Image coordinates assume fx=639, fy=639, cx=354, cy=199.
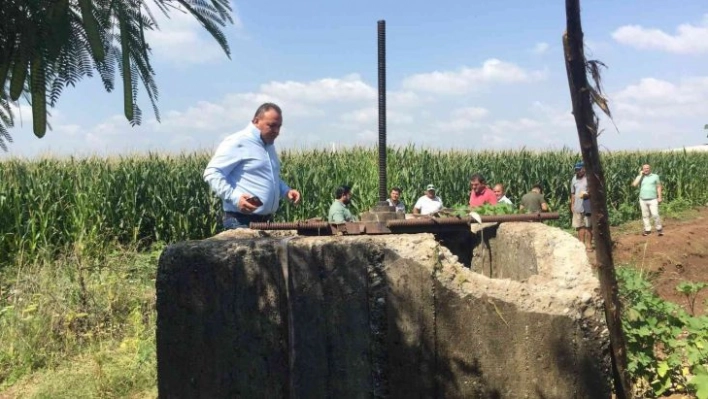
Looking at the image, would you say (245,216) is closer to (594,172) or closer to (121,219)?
(594,172)

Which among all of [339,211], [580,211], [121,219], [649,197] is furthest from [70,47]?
[649,197]

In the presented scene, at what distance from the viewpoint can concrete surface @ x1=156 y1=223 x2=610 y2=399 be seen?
2547 millimetres

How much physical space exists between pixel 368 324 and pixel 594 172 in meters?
1.20

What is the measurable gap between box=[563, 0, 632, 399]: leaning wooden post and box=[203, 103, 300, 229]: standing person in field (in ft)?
7.07

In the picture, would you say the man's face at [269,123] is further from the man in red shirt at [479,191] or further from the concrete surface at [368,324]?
the man in red shirt at [479,191]

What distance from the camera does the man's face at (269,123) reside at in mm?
4418

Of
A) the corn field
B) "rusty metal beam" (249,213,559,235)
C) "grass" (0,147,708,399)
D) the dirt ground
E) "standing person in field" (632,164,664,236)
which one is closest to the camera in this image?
"rusty metal beam" (249,213,559,235)

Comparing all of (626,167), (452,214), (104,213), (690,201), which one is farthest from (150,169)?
(690,201)

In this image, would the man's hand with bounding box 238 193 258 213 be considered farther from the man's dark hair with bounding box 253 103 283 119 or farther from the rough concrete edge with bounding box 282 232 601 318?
the rough concrete edge with bounding box 282 232 601 318

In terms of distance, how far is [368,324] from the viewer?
2635mm

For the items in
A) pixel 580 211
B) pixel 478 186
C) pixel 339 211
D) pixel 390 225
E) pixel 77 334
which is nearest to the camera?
pixel 390 225

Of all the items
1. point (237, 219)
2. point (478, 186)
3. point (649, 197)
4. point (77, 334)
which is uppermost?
point (478, 186)

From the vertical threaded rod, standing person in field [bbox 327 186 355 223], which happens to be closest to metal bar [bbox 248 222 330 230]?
the vertical threaded rod

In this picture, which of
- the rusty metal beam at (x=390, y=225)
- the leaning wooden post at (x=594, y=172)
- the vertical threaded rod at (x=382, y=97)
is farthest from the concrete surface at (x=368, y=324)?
the vertical threaded rod at (x=382, y=97)
